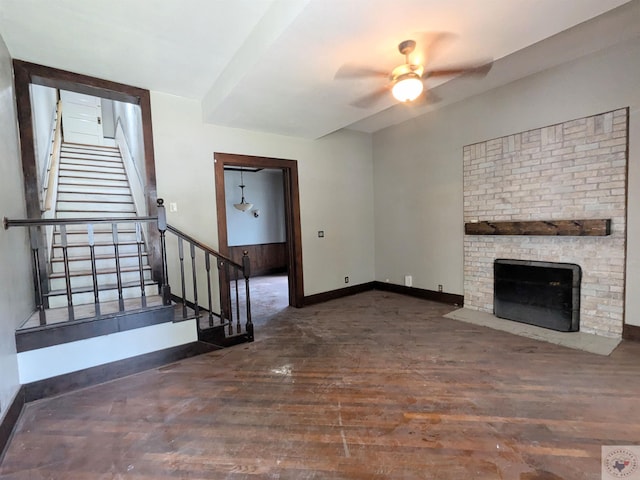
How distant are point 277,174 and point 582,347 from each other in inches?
293

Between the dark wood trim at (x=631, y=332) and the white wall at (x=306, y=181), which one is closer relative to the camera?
the dark wood trim at (x=631, y=332)

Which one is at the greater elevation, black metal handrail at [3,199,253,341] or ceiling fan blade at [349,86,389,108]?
ceiling fan blade at [349,86,389,108]

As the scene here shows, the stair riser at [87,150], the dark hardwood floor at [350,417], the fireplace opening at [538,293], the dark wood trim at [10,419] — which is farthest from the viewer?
the stair riser at [87,150]

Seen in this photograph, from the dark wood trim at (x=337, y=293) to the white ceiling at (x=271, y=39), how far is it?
9.25ft

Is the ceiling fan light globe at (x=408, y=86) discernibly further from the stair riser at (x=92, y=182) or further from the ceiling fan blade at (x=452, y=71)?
the stair riser at (x=92, y=182)

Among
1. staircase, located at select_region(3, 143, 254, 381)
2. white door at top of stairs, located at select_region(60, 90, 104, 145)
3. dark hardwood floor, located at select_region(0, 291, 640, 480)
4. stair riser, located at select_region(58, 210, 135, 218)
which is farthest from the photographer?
white door at top of stairs, located at select_region(60, 90, 104, 145)

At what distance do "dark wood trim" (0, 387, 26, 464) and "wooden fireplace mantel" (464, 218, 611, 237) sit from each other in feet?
15.6

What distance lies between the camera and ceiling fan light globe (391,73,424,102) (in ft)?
7.25

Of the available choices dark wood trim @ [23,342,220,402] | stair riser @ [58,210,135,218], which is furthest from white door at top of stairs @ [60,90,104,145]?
dark wood trim @ [23,342,220,402]

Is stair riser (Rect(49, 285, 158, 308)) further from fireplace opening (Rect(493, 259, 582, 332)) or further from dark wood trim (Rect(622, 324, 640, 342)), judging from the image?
dark wood trim (Rect(622, 324, 640, 342))

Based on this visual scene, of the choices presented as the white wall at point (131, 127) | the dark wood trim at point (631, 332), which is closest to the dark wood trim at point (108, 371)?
the white wall at point (131, 127)

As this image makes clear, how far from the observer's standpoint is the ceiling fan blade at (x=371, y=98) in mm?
2922

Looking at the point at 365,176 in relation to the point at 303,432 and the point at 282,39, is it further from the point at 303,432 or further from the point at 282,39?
the point at 303,432

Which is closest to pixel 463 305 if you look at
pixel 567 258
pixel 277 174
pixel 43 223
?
pixel 567 258
